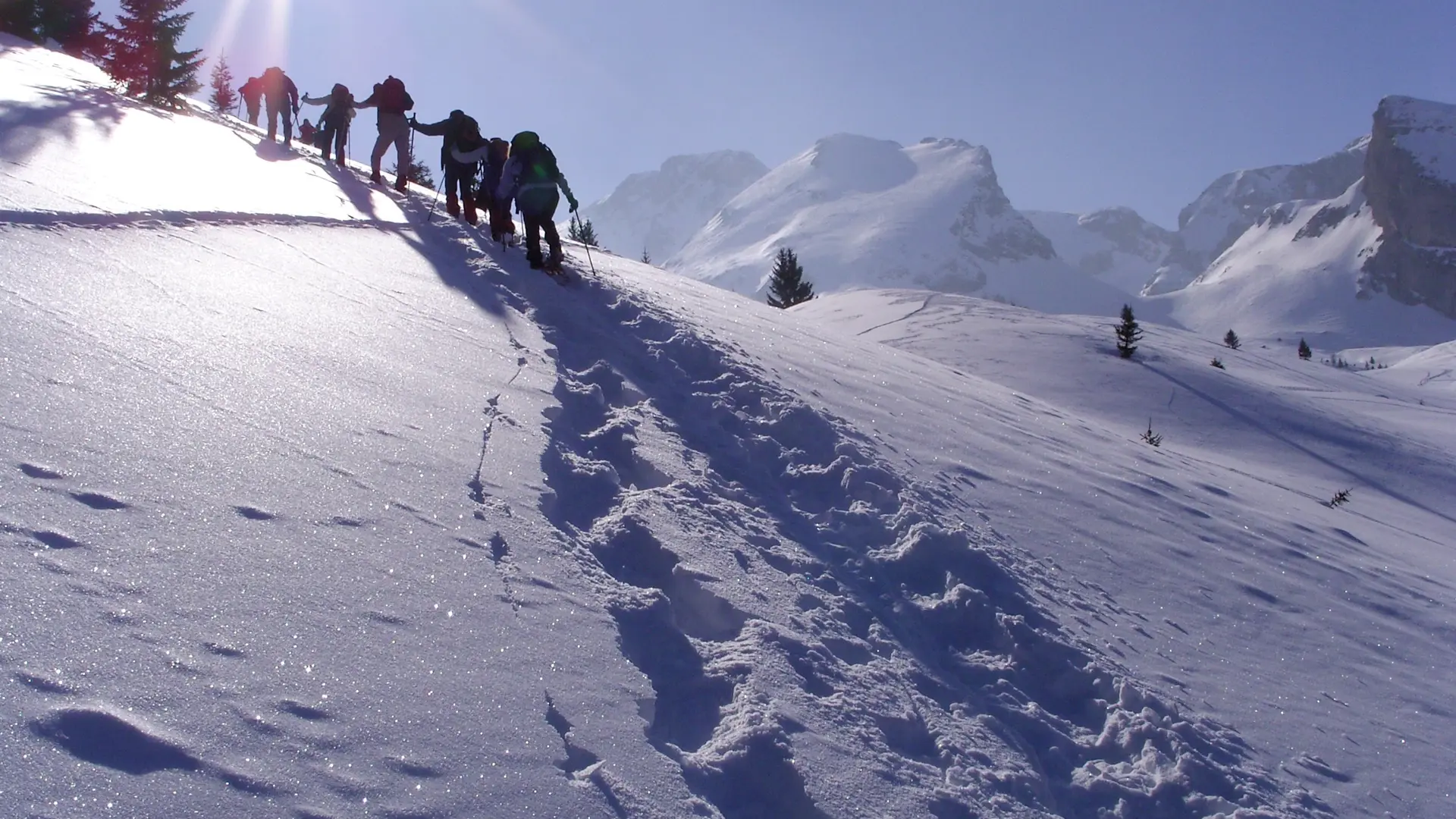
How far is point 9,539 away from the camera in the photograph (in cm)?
285

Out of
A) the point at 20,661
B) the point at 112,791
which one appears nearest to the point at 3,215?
the point at 20,661

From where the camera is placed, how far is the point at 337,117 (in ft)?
51.9

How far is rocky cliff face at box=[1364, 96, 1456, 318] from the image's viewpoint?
12081cm

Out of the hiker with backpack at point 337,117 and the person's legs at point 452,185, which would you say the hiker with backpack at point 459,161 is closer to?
the person's legs at point 452,185

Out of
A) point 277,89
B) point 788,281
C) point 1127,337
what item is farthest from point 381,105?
point 788,281

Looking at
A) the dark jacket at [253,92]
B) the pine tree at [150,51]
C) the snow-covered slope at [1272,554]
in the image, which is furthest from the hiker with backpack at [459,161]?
the pine tree at [150,51]

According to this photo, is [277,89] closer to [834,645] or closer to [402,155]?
[402,155]

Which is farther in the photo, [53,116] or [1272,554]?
[53,116]

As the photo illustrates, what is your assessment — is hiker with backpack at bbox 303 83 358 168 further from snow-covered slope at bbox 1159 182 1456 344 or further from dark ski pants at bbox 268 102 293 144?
A: snow-covered slope at bbox 1159 182 1456 344

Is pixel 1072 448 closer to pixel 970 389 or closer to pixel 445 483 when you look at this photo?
pixel 970 389

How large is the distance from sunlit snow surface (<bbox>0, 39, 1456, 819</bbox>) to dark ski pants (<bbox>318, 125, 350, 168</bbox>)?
7.57 m

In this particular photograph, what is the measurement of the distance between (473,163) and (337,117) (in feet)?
17.5

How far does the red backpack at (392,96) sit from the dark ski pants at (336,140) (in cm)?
237

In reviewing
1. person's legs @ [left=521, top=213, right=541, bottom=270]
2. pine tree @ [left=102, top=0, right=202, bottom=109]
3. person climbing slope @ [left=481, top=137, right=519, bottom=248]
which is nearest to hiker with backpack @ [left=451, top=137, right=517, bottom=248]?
person climbing slope @ [left=481, top=137, right=519, bottom=248]
